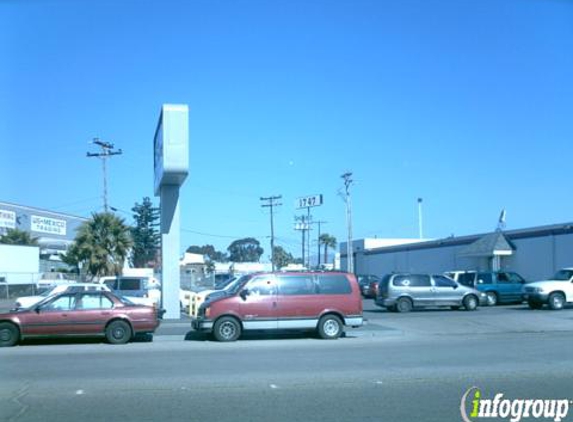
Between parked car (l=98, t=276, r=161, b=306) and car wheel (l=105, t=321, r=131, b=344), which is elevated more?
parked car (l=98, t=276, r=161, b=306)

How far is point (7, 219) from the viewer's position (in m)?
67.2

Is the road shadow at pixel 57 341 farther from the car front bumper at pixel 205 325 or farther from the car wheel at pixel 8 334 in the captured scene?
the car front bumper at pixel 205 325

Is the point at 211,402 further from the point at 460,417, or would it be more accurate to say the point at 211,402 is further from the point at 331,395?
the point at 460,417

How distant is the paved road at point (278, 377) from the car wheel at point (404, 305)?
10928mm

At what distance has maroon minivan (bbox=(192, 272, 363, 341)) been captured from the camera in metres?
19.2

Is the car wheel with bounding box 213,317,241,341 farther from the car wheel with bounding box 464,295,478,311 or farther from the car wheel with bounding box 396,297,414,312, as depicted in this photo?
the car wheel with bounding box 464,295,478,311

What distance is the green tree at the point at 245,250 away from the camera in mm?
162625

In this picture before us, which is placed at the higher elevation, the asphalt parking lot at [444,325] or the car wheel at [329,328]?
the car wheel at [329,328]

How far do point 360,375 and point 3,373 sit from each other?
256 inches

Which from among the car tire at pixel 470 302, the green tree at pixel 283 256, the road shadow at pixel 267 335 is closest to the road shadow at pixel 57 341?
the road shadow at pixel 267 335

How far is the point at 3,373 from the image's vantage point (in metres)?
12.7

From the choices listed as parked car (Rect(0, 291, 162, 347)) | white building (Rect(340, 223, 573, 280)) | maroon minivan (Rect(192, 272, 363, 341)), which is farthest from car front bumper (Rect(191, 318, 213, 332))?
white building (Rect(340, 223, 573, 280))

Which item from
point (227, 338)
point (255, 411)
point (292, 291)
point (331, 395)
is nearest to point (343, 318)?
point (292, 291)

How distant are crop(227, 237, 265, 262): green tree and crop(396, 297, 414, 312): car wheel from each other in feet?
431
